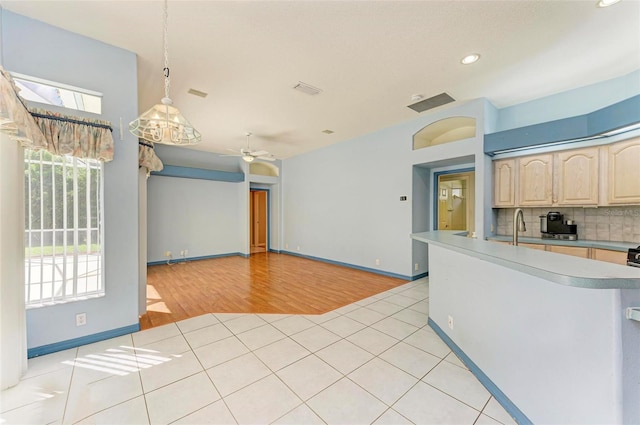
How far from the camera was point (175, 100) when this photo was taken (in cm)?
377

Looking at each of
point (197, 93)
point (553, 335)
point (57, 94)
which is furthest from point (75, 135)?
point (553, 335)

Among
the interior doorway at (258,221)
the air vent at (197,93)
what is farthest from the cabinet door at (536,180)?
the interior doorway at (258,221)

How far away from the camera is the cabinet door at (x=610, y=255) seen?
2883 mm

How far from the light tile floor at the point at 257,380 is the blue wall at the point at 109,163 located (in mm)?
267

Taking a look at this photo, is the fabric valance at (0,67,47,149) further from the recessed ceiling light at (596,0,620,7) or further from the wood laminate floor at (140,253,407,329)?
the recessed ceiling light at (596,0,620,7)

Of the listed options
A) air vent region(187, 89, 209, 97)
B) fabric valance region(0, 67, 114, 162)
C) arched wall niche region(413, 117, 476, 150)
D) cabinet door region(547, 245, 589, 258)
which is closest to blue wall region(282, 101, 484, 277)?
arched wall niche region(413, 117, 476, 150)

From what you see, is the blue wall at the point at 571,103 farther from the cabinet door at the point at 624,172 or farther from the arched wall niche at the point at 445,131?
the cabinet door at the point at 624,172

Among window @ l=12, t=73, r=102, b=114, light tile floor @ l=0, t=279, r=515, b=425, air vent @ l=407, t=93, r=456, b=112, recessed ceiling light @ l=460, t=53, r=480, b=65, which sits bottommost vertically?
light tile floor @ l=0, t=279, r=515, b=425

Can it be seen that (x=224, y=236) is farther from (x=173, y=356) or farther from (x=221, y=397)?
(x=221, y=397)

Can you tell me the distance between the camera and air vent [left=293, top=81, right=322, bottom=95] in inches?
133

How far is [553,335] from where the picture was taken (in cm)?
131

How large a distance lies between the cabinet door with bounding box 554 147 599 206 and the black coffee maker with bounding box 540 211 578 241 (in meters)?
0.29

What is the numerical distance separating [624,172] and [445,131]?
2506 mm

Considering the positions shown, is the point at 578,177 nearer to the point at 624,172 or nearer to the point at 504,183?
the point at 624,172
